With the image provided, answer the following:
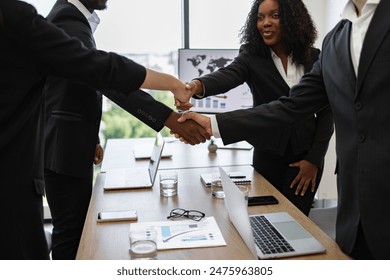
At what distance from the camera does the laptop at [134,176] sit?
2.13 meters

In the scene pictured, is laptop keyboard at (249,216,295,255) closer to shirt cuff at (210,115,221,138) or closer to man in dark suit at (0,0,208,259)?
shirt cuff at (210,115,221,138)

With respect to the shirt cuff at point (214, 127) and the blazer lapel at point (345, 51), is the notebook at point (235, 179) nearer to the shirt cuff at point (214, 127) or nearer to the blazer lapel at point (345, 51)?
the shirt cuff at point (214, 127)

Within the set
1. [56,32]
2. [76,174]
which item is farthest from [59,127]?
[56,32]

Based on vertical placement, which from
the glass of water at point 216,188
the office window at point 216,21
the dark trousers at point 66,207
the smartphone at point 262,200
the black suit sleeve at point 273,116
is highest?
the office window at point 216,21

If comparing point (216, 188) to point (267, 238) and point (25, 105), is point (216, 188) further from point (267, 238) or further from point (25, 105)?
point (25, 105)

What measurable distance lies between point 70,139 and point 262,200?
0.92m

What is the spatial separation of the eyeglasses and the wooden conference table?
0.09ft

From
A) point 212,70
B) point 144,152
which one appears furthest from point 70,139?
point 212,70

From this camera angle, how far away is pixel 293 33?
2.44 metres

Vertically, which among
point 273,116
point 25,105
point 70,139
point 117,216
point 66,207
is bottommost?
point 66,207

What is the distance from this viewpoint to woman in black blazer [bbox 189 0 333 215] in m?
2.36

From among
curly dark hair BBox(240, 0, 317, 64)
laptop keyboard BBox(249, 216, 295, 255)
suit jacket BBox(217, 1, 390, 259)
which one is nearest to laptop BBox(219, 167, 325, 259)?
laptop keyboard BBox(249, 216, 295, 255)

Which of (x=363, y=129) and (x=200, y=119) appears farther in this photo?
(x=200, y=119)

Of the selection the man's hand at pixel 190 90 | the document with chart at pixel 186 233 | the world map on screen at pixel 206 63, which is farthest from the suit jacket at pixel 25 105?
the world map on screen at pixel 206 63
